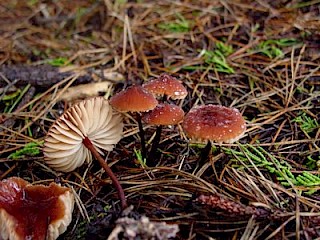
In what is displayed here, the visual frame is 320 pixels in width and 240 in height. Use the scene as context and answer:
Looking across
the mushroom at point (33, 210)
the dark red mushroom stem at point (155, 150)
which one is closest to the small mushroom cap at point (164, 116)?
the dark red mushroom stem at point (155, 150)

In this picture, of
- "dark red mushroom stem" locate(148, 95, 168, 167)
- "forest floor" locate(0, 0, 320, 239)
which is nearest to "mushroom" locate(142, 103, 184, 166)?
"dark red mushroom stem" locate(148, 95, 168, 167)

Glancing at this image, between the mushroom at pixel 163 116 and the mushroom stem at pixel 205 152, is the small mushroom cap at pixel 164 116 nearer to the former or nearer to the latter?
the mushroom at pixel 163 116

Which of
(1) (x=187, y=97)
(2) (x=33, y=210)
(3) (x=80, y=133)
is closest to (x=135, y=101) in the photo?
(3) (x=80, y=133)

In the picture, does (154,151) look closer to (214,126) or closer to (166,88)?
(166,88)

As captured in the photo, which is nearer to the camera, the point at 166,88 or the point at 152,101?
the point at 152,101

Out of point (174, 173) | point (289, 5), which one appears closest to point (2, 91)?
point (174, 173)

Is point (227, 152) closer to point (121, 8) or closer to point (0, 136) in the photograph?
point (0, 136)
